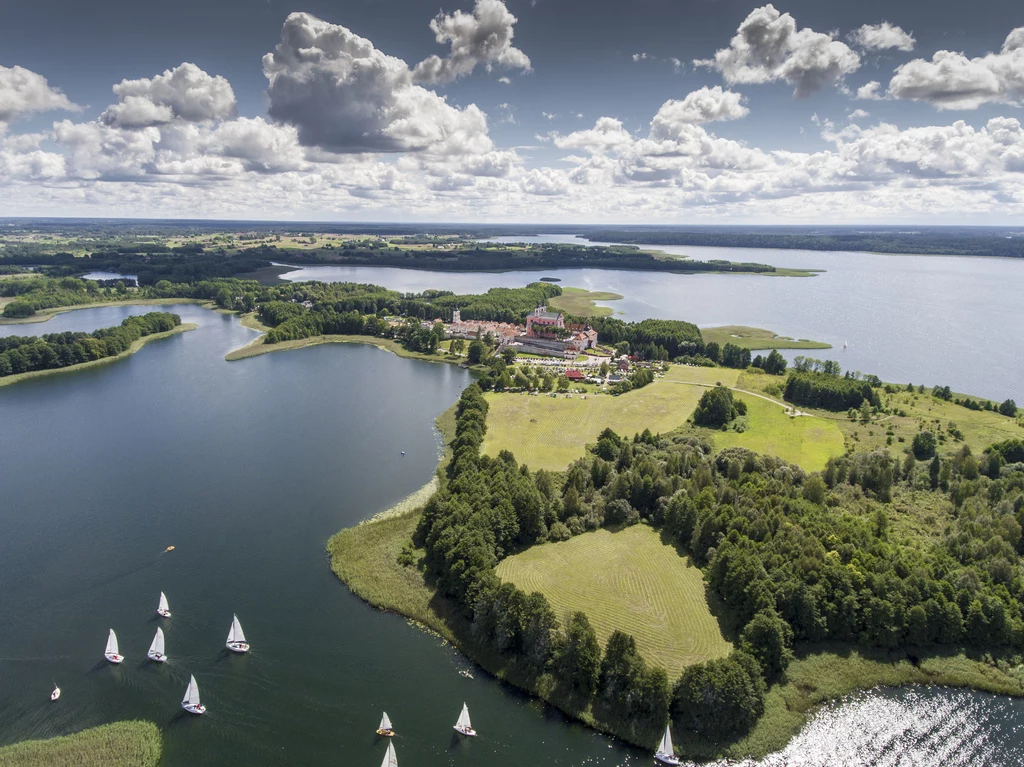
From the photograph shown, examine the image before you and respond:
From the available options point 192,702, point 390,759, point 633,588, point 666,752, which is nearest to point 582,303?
point 633,588

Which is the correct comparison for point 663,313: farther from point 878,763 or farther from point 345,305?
point 878,763

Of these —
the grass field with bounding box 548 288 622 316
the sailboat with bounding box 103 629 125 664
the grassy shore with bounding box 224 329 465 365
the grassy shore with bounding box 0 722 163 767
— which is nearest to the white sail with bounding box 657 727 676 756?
the grassy shore with bounding box 0 722 163 767

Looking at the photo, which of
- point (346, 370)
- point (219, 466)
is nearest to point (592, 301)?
point (346, 370)

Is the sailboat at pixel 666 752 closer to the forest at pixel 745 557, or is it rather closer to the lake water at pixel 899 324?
the forest at pixel 745 557

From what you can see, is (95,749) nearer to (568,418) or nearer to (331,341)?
(568,418)

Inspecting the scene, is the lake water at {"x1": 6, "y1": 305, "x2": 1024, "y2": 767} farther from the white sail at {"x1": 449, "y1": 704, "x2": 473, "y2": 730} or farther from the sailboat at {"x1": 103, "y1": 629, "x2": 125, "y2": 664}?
the white sail at {"x1": 449, "y1": 704, "x2": 473, "y2": 730}

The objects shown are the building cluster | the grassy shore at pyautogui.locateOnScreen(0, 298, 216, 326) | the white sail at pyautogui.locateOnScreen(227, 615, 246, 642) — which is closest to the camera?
the white sail at pyautogui.locateOnScreen(227, 615, 246, 642)
